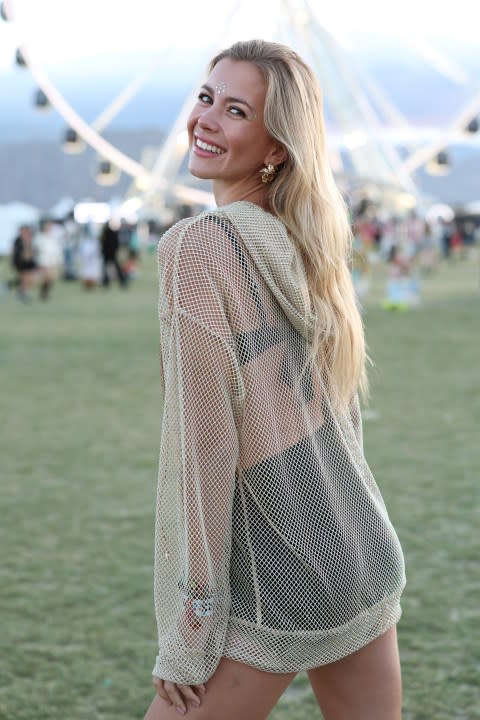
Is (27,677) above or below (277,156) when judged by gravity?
below

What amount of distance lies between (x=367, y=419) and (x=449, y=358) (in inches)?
140

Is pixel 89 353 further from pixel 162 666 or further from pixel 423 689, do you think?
pixel 162 666

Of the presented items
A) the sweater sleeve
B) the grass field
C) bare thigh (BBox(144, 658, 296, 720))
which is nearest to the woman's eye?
the sweater sleeve

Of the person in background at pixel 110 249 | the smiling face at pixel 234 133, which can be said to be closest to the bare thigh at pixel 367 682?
the smiling face at pixel 234 133

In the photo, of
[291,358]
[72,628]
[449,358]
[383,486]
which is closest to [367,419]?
[383,486]

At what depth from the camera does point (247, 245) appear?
193cm

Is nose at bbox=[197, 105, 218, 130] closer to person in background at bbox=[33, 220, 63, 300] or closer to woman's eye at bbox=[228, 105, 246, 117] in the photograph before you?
woman's eye at bbox=[228, 105, 246, 117]

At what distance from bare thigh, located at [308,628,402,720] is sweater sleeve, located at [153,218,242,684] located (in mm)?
323

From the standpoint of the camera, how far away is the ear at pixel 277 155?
206cm

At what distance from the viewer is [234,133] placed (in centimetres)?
206

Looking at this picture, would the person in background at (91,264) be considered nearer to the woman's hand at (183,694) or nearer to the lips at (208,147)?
the lips at (208,147)

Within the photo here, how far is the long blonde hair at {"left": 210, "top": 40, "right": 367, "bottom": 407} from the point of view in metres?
2.02

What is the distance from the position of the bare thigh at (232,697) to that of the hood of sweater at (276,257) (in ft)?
2.08

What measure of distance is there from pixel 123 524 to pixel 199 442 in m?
3.87
